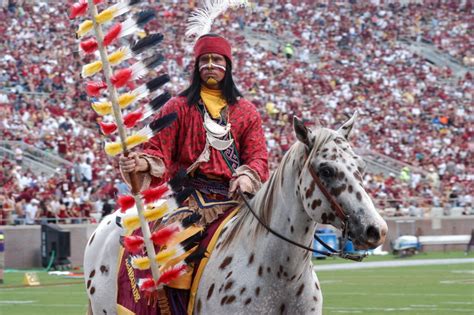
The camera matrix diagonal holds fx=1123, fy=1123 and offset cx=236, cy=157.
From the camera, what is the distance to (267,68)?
130 ft

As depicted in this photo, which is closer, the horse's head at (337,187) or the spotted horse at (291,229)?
the horse's head at (337,187)

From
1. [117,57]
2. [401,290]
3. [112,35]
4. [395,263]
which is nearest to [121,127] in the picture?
[117,57]

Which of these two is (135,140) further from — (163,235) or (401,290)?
(401,290)

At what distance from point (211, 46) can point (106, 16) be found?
98cm

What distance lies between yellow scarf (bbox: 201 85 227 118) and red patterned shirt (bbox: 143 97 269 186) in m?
0.07

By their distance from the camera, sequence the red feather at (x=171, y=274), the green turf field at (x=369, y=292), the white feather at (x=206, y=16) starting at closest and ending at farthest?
the red feather at (x=171, y=274) < the white feather at (x=206, y=16) < the green turf field at (x=369, y=292)

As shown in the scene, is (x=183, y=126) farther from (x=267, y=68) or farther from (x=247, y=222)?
(x=267, y=68)

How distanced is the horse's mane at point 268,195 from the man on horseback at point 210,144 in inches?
6.3

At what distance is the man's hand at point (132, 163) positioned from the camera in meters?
6.45

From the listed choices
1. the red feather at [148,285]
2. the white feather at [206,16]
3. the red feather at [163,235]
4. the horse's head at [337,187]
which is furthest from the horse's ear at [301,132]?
the white feather at [206,16]

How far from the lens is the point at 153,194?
6.46 meters

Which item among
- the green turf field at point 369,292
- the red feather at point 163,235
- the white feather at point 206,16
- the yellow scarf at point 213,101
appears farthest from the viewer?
the green turf field at point 369,292

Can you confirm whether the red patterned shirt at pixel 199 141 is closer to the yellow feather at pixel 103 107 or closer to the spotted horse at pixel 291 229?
the spotted horse at pixel 291 229

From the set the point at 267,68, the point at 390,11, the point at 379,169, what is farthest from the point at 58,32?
the point at 390,11
